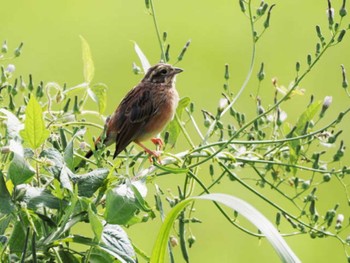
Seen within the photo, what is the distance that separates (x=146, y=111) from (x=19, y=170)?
1.28 m

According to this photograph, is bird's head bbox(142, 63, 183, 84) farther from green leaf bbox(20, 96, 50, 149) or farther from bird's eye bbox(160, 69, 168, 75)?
green leaf bbox(20, 96, 50, 149)

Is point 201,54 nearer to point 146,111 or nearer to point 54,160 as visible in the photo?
point 146,111

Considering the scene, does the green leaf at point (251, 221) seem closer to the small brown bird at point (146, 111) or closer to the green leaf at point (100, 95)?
the green leaf at point (100, 95)

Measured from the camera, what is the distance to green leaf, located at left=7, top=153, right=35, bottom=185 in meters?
1.42

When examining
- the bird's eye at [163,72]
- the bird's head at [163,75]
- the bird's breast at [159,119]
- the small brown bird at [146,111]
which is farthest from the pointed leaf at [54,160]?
the bird's eye at [163,72]

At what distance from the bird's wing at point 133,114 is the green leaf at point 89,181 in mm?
732

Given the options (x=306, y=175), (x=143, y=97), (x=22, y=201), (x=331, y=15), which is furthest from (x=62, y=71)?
(x=22, y=201)

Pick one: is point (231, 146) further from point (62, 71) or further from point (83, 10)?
point (83, 10)

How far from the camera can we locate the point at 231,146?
193cm

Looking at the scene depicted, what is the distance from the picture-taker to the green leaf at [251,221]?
4.46 feet

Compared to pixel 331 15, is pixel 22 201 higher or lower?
lower

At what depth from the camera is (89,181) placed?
152cm

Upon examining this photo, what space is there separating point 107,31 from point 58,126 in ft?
19.3

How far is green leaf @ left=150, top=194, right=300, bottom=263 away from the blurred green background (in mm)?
3791
